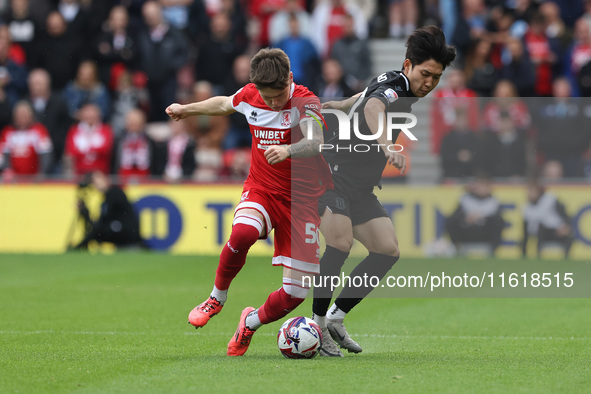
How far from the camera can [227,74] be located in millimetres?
16844

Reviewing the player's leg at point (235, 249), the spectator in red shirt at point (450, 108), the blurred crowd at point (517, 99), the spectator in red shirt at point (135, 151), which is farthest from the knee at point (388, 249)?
the spectator in red shirt at point (135, 151)

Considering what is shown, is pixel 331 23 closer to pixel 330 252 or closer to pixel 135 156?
pixel 135 156

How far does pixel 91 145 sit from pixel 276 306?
30.5ft

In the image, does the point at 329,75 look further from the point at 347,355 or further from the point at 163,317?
the point at 347,355

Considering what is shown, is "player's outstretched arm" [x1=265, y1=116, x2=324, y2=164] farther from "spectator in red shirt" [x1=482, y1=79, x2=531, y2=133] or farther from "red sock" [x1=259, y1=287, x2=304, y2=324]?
"spectator in red shirt" [x1=482, y1=79, x2=531, y2=133]

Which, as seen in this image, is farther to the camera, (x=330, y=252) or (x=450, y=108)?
(x=450, y=108)

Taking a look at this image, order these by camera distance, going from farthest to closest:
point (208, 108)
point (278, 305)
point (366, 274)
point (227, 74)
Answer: point (227, 74) < point (366, 274) < point (208, 108) < point (278, 305)

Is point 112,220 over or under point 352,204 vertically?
under

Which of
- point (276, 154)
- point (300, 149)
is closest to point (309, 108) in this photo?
point (300, 149)

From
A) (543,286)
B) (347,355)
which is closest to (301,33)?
(543,286)

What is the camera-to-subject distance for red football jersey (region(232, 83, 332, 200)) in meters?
7.22

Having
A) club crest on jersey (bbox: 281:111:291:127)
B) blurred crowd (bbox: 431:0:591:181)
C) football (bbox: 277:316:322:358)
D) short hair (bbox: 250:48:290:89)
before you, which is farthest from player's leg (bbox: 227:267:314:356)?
blurred crowd (bbox: 431:0:591:181)

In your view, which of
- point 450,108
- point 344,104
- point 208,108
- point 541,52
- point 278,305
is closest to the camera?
point 278,305

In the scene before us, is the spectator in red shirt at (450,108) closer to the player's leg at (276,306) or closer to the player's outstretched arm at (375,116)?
the player's outstretched arm at (375,116)
